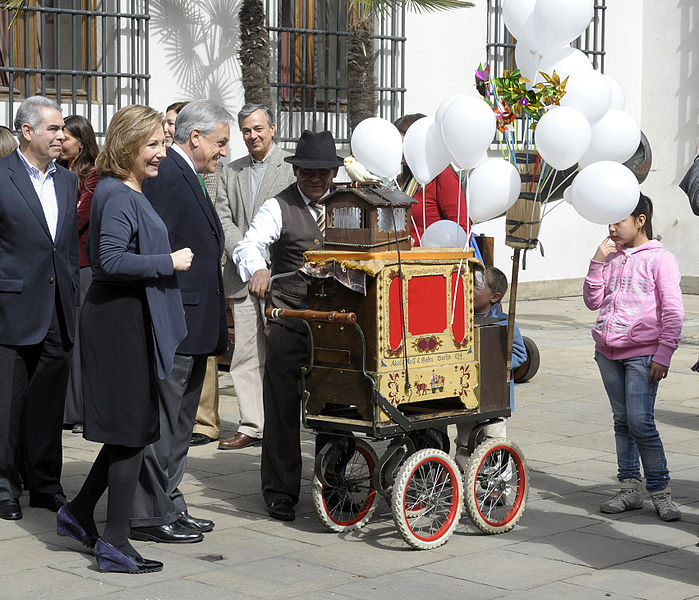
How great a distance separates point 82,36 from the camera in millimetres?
12625

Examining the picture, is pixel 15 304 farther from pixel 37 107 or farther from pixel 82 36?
pixel 82 36

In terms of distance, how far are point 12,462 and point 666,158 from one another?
13.7 m

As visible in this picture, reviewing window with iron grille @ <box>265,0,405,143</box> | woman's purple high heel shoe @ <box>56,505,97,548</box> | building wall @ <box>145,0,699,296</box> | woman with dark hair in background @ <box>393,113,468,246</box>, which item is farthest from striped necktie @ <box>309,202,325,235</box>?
window with iron grille @ <box>265,0,405,143</box>

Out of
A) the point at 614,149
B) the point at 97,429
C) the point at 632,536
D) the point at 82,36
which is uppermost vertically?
the point at 82,36

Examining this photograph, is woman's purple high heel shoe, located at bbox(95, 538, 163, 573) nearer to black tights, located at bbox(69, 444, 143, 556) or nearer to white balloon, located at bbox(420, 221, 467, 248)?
black tights, located at bbox(69, 444, 143, 556)

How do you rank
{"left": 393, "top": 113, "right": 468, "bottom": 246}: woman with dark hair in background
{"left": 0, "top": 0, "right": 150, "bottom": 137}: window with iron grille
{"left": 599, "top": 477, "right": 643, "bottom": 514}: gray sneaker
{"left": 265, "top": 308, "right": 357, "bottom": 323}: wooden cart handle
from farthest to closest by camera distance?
{"left": 0, "top": 0, "right": 150, "bottom": 137}: window with iron grille
{"left": 393, "top": 113, "right": 468, "bottom": 246}: woman with dark hair in background
{"left": 599, "top": 477, "right": 643, "bottom": 514}: gray sneaker
{"left": 265, "top": 308, "right": 357, "bottom": 323}: wooden cart handle

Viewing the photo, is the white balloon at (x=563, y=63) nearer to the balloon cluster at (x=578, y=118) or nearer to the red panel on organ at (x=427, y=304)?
the balloon cluster at (x=578, y=118)

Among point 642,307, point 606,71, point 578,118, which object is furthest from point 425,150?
point 606,71

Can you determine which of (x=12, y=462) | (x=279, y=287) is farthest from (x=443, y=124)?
(x=12, y=462)

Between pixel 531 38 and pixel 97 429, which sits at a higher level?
pixel 531 38

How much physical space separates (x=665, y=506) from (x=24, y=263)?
330cm

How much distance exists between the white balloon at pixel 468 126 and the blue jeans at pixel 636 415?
4.29 ft

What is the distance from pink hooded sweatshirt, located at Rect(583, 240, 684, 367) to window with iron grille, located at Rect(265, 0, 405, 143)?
814cm

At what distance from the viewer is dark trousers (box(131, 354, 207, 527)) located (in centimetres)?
547
